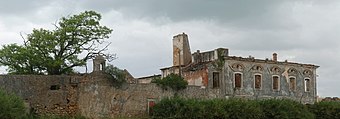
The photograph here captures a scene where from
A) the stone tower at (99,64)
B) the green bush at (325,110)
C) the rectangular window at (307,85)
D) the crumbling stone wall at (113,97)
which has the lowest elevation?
the green bush at (325,110)

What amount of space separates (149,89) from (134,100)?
58.7 inches

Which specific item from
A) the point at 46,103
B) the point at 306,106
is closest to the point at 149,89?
the point at 46,103

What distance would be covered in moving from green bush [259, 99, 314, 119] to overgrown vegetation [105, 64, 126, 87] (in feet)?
36.1

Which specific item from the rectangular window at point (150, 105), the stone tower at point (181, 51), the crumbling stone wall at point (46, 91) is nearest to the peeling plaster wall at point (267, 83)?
the stone tower at point (181, 51)

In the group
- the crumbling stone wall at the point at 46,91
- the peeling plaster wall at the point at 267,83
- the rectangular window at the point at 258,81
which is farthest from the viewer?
the rectangular window at the point at 258,81

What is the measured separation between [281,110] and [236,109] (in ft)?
13.9

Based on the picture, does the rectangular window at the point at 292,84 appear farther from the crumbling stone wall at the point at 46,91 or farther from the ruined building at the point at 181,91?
the crumbling stone wall at the point at 46,91

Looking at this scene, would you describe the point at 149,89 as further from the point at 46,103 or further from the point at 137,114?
the point at 46,103

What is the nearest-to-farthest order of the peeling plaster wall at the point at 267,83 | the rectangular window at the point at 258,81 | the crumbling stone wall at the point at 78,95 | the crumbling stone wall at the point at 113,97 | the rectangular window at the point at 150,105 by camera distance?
the crumbling stone wall at the point at 78,95 < the crumbling stone wall at the point at 113,97 < the rectangular window at the point at 150,105 < the peeling plaster wall at the point at 267,83 < the rectangular window at the point at 258,81

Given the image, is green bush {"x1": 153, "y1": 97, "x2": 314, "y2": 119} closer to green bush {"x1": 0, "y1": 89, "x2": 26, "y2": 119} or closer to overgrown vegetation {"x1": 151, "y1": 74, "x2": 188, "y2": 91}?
overgrown vegetation {"x1": 151, "y1": 74, "x2": 188, "y2": 91}

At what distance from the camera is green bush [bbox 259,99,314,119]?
43.2 m

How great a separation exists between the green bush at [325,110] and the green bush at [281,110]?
2.26 m

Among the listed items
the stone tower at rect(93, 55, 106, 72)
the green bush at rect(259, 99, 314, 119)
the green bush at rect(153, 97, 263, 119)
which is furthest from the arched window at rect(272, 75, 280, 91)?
the stone tower at rect(93, 55, 106, 72)

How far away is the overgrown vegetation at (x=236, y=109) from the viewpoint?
129ft
